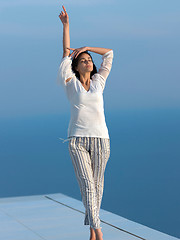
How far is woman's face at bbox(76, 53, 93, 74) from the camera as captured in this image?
12.9 ft

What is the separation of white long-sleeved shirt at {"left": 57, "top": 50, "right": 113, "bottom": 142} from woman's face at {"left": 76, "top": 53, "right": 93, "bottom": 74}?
2.4 inches

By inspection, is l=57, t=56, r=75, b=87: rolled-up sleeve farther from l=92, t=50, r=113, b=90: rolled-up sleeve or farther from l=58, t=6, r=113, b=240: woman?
l=92, t=50, r=113, b=90: rolled-up sleeve

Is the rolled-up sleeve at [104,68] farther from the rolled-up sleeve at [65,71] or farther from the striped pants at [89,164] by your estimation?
the striped pants at [89,164]

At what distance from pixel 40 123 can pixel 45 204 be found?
11454 millimetres

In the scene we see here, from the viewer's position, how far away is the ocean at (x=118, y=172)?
7703 mm

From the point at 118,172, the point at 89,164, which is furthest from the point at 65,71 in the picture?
the point at 118,172

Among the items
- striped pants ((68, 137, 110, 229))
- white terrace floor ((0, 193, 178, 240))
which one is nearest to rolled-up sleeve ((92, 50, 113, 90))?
striped pants ((68, 137, 110, 229))

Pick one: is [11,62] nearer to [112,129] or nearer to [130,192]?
[112,129]

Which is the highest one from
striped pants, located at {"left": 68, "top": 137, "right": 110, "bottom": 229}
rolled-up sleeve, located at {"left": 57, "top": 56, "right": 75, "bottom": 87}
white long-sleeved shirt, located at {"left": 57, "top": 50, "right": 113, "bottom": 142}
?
rolled-up sleeve, located at {"left": 57, "top": 56, "right": 75, "bottom": 87}

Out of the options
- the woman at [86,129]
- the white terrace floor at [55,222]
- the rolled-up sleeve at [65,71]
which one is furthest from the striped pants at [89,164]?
the white terrace floor at [55,222]

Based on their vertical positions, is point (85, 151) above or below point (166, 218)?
above

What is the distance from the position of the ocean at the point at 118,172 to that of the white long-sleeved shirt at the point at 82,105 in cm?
122

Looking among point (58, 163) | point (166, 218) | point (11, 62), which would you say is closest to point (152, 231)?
point (166, 218)

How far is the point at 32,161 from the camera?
11773 millimetres
